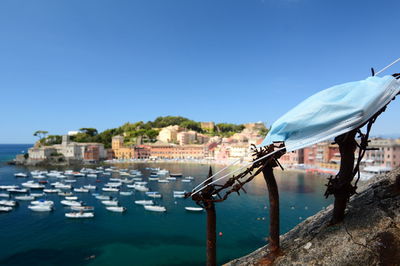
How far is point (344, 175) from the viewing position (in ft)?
9.68

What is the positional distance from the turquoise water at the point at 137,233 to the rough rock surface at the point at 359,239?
16122 millimetres

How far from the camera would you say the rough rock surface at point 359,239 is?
2580mm

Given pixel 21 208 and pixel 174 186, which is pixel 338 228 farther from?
pixel 174 186

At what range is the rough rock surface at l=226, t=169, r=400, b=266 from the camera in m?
2.58

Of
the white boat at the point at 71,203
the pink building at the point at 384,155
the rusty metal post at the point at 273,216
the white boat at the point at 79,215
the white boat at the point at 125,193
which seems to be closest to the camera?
the rusty metal post at the point at 273,216

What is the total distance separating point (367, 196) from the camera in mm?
3402

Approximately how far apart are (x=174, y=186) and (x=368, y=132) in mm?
44422

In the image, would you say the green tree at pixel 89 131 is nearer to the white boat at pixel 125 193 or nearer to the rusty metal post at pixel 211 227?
the white boat at pixel 125 193

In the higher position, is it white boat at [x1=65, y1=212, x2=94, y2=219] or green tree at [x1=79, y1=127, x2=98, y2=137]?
green tree at [x1=79, y1=127, x2=98, y2=137]

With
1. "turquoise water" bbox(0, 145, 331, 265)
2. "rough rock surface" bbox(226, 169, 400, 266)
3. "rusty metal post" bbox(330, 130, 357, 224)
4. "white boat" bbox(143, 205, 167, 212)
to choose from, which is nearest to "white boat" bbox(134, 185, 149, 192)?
"turquoise water" bbox(0, 145, 331, 265)

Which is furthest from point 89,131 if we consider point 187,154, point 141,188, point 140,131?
point 141,188

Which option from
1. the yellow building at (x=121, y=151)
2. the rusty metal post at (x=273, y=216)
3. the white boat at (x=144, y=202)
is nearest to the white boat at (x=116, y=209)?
the white boat at (x=144, y=202)

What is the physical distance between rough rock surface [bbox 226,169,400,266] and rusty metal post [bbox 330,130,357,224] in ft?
0.53

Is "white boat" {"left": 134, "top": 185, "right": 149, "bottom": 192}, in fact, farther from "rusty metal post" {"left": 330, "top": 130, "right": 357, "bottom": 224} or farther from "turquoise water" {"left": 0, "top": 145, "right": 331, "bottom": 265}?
"rusty metal post" {"left": 330, "top": 130, "right": 357, "bottom": 224}
